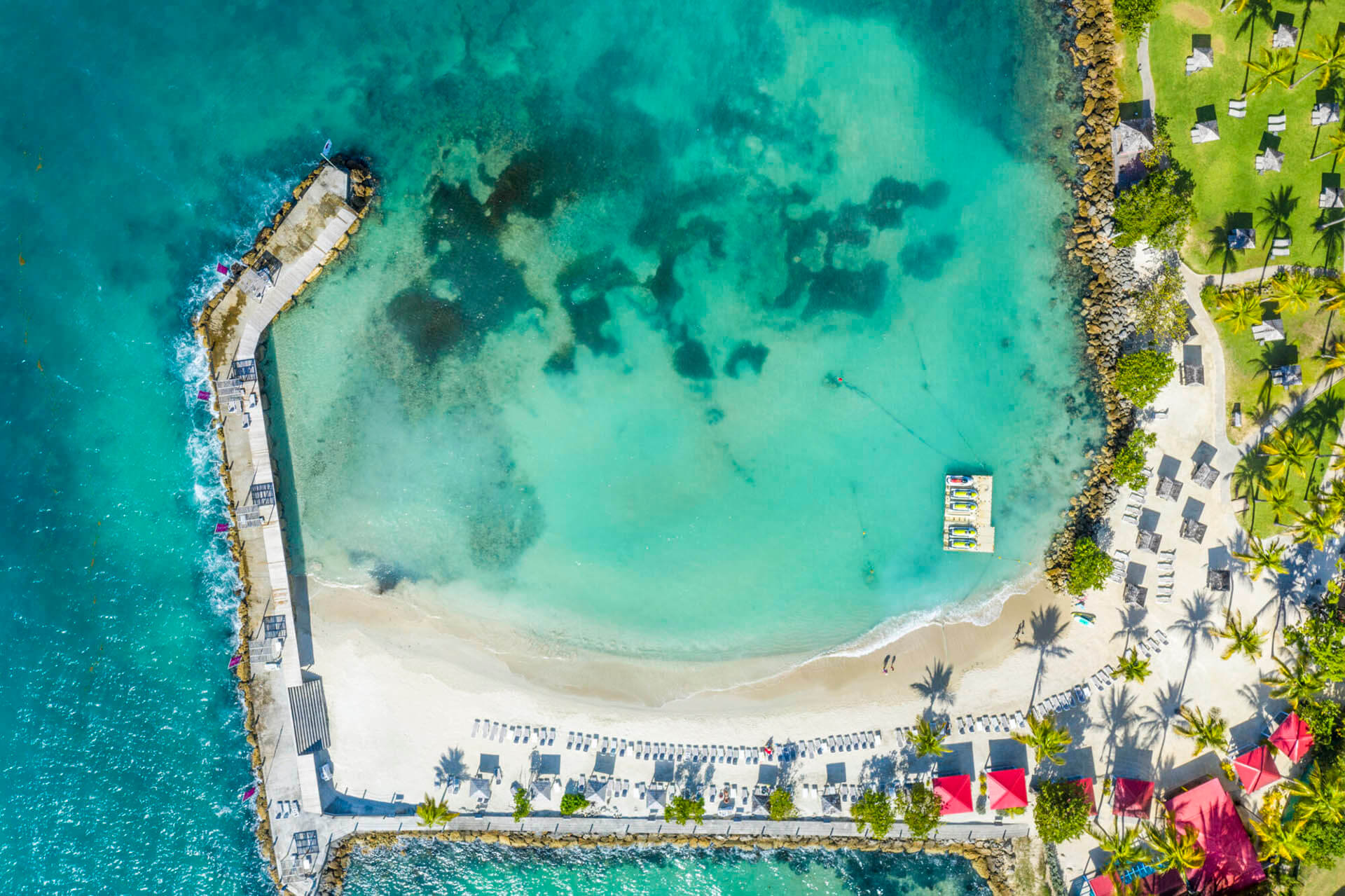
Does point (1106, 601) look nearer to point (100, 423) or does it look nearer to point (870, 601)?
point (870, 601)

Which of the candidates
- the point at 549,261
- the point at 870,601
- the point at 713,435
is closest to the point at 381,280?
the point at 549,261

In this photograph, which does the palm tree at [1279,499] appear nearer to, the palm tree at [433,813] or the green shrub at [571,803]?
the green shrub at [571,803]

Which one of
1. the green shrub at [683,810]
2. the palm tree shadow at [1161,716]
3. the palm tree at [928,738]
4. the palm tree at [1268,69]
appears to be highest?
the palm tree at [1268,69]

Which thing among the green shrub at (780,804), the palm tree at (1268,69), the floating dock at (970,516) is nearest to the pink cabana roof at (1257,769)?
the floating dock at (970,516)

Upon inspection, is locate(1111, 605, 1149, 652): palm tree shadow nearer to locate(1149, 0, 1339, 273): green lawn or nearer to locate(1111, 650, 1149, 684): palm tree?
locate(1111, 650, 1149, 684): palm tree

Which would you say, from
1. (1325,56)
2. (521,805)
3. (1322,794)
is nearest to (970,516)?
(1322,794)

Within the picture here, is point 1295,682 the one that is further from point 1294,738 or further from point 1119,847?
point 1119,847
